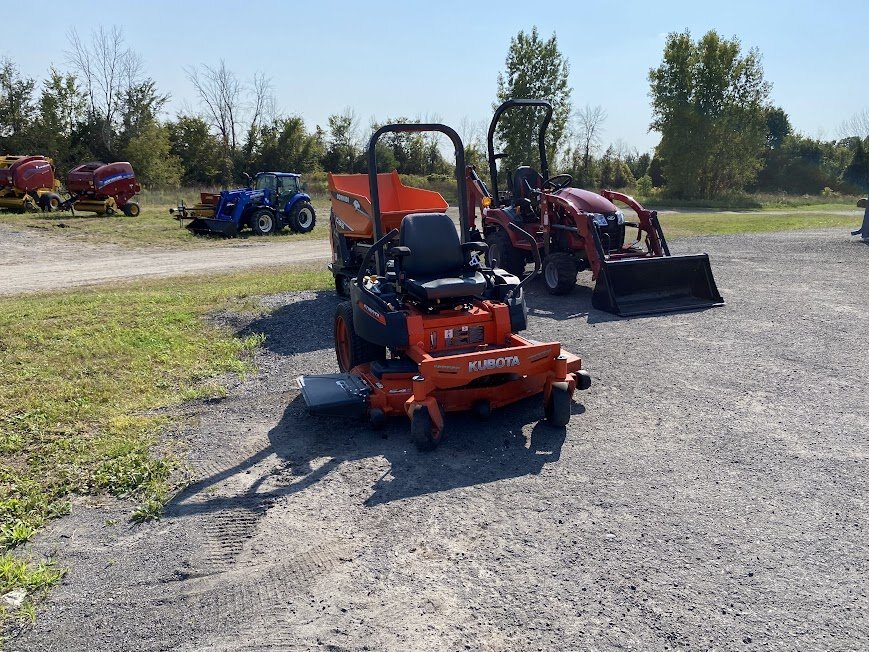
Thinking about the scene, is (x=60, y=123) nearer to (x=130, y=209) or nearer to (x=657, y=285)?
(x=130, y=209)

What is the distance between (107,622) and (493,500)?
204cm

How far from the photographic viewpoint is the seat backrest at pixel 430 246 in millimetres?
5574

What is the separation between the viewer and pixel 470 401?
5250 millimetres

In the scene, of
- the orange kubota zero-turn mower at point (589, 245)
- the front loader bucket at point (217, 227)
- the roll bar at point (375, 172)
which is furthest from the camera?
the front loader bucket at point (217, 227)

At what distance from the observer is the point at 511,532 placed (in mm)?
3742

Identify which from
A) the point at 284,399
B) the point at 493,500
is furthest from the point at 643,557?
the point at 284,399

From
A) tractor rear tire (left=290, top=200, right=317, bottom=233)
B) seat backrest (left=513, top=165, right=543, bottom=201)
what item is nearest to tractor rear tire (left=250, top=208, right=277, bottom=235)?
tractor rear tire (left=290, top=200, right=317, bottom=233)

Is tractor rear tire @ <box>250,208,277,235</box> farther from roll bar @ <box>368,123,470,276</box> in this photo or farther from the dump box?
roll bar @ <box>368,123,470,276</box>

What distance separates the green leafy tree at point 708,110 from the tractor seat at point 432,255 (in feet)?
117

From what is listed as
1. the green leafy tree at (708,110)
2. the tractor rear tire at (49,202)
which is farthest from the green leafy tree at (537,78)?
the tractor rear tire at (49,202)

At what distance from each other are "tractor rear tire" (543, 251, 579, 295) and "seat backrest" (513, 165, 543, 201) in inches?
54.0

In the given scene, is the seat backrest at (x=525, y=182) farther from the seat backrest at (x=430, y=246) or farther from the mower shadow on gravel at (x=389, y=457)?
the mower shadow on gravel at (x=389, y=457)

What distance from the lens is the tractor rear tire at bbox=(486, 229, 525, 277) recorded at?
439 inches

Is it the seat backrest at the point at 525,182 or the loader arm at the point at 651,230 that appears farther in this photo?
the seat backrest at the point at 525,182
